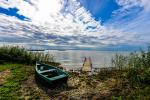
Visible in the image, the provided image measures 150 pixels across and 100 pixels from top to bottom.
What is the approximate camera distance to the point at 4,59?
22516mm

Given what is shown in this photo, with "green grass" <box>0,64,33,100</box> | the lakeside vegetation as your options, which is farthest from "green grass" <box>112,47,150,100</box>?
"green grass" <box>0,64,33,100</box>

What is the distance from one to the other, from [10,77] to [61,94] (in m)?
5.47

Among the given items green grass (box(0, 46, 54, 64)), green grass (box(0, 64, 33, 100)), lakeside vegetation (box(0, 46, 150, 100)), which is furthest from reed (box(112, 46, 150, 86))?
green grass (box(0, 46, 54, 64))

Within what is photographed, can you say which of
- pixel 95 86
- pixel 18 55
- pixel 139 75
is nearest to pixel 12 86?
pixel 95 86

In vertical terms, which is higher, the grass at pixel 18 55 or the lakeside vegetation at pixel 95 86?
the grass at pixel 18 55

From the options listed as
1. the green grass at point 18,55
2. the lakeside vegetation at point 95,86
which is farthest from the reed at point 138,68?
the green grass at point 18,55

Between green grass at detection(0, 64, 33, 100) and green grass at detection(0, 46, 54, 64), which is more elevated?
green grass at detection(0, 46, 54, 64)

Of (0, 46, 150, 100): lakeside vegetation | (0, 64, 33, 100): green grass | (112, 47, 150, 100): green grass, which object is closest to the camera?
(112, 47, 150, 100): green grass

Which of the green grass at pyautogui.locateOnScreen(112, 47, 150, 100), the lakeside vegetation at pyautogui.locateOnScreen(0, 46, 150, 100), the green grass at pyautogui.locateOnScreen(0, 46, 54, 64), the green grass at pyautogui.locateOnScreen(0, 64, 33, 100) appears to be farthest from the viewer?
the green grass at pyautogui.locateOnScreen(0, 46, 54, 64)

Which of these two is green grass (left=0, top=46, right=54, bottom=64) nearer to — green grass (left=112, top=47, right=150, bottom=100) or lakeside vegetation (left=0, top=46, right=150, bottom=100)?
lakeside vegetation (left=0, top=46, right=150, bottom=100)

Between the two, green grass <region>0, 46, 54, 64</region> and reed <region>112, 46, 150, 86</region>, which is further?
green grass <region>0, 46, 54, 64</region>

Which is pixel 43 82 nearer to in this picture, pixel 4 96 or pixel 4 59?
pixel 4 96

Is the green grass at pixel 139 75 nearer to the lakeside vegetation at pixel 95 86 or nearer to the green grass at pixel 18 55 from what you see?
the lakeside vegetation at pixel 95 86

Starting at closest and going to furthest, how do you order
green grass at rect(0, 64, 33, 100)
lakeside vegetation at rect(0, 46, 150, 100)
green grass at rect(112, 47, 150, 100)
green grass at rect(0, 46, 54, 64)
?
green grass at rect(112, 47, 150, 100) < lakeside vegetation at rect(0, 46, 150, 100) < green grass at rect(0, 64, 33, 100) < green grass at rect(0, 46, 54, 64)
